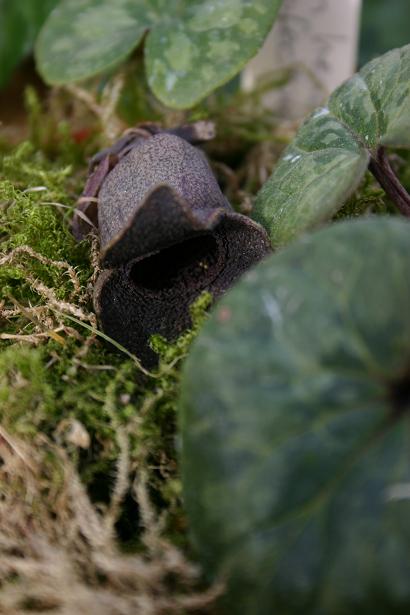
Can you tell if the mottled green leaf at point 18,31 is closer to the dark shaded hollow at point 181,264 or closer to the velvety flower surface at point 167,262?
the velvety flower surface at point 167,262

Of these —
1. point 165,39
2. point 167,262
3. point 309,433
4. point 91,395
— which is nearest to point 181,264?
point 167,262

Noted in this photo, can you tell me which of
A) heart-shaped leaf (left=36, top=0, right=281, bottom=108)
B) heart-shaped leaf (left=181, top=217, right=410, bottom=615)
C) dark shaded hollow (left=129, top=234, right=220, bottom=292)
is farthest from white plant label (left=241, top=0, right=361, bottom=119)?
heart-shaped leaf (left=181, top=217, right=410, bottom=615)

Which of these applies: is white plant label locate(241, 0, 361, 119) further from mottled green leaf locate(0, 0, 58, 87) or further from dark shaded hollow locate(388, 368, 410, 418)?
dark shaded hollow locate(388, 368, 410, 418)

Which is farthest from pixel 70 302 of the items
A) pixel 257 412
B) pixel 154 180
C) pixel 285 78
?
pixel 285 78

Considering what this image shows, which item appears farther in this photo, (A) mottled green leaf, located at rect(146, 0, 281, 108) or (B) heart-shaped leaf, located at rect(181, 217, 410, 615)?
(A) mottled green leaf, located at rect(146, 0, 281, 108)

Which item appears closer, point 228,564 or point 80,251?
point 228,564

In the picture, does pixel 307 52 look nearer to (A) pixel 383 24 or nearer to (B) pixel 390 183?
(B) pixel 390 183

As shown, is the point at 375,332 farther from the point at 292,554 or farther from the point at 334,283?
the point at 292,554
